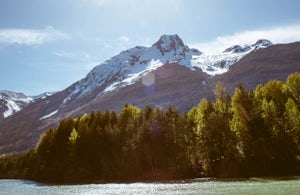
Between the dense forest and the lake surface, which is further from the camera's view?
the dense forest

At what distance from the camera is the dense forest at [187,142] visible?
70.4m

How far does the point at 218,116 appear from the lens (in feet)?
252

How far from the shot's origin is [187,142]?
3226 inches

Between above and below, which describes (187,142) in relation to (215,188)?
above

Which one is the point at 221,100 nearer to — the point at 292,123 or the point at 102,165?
the point at 292,123

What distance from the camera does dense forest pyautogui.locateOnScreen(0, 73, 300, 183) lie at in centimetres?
7044

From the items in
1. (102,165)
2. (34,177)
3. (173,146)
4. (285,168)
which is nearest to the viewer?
(285,168)

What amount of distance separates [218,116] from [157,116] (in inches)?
622

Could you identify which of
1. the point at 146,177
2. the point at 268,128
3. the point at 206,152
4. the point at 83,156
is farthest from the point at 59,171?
the point at 268,128

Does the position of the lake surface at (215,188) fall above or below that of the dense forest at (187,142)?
below

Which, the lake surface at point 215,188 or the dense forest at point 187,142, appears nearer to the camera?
the lake surface at point 215,188

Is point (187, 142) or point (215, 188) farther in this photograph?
point (187, 142)

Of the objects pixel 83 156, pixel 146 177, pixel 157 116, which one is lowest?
pixel 146 177

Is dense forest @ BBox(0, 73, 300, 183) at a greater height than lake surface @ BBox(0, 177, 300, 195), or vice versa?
dense forest @ BBox(0, 73, 300, 183)
